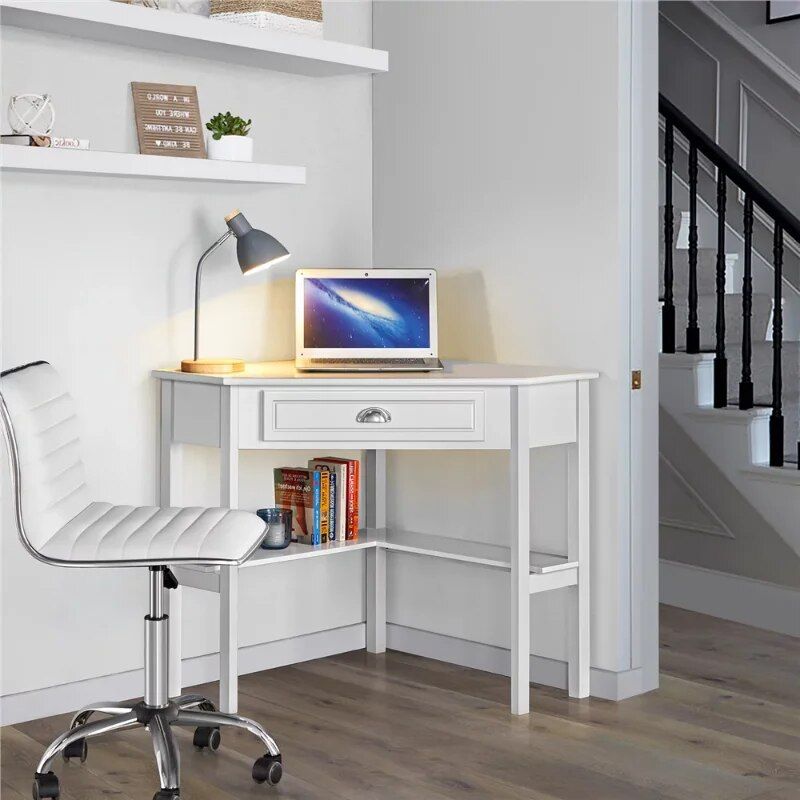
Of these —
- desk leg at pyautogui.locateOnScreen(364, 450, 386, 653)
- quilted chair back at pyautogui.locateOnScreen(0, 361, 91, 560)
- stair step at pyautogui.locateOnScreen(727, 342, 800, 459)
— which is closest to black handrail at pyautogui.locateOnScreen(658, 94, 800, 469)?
stair step at pyautogui.locateOnScreen(727, 342, 800, 459)

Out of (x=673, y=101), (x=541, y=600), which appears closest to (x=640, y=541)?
(x=541, y=600)

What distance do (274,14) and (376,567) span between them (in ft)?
5.40

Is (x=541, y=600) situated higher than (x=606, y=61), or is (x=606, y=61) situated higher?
(x=606, y=61)

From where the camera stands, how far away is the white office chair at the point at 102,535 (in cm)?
258

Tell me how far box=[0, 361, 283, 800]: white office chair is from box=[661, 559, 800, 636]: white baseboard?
204 centimetres

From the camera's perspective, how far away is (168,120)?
338cm

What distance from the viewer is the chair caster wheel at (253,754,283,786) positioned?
9.05ft

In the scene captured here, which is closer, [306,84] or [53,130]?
[53,130]

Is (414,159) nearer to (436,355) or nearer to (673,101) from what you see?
(436,355)

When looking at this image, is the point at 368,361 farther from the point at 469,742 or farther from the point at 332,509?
the point at 469,742

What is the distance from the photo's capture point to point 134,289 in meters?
3.40

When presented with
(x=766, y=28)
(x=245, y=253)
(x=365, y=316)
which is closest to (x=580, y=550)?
(x=365, y=316)

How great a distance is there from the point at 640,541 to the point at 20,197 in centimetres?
183

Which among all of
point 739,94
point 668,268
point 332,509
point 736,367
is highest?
point 739,94
